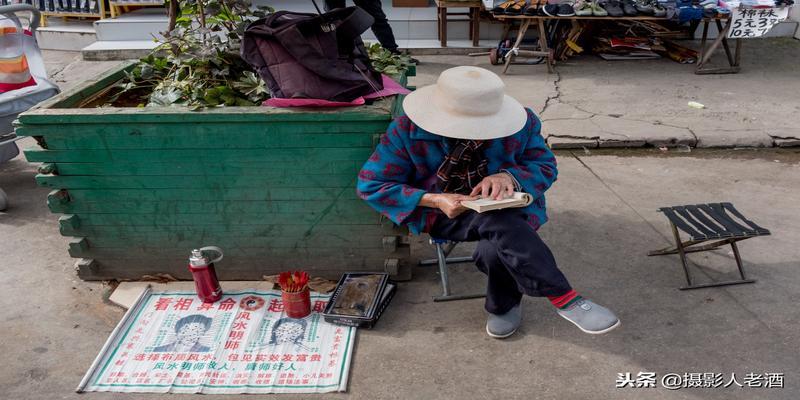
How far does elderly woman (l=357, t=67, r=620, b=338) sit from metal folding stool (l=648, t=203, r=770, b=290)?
81cm

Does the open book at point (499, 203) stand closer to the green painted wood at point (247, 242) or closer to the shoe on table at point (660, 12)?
the green painted wood at point (247, 242)

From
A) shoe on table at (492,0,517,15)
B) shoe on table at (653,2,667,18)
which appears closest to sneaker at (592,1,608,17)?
shoe on table at (653,2,667,18)

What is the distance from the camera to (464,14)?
26.3 ft

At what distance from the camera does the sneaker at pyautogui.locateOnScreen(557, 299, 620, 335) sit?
104 inches

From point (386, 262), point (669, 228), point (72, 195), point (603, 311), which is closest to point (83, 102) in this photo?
point (72, 195)

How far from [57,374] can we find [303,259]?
1227 millimetres

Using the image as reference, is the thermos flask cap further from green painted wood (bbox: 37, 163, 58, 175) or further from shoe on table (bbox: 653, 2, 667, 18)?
shoe on table (bbox: 653, 2, 667, 18)

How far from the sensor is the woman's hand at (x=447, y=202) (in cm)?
266

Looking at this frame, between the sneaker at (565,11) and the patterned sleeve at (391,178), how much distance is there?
450 cm

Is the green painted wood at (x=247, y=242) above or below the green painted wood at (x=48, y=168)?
below

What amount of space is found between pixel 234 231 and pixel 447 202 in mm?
1213

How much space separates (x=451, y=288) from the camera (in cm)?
335

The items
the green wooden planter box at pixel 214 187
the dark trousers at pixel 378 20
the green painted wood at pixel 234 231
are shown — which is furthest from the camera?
the dark trousers at pixel 378 20

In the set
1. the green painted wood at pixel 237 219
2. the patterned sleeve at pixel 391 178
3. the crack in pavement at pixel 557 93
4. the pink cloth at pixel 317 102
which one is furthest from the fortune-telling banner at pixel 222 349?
the crack in pavement at pixel 557 93
